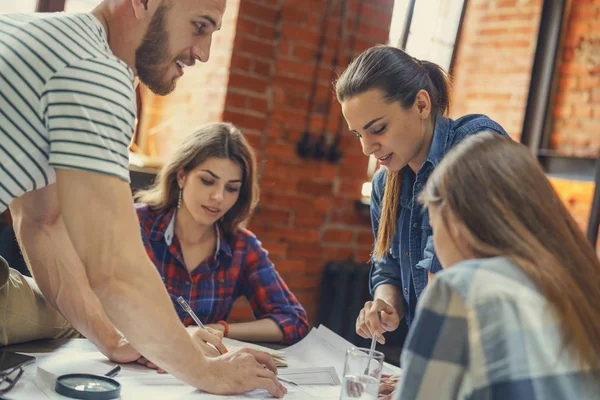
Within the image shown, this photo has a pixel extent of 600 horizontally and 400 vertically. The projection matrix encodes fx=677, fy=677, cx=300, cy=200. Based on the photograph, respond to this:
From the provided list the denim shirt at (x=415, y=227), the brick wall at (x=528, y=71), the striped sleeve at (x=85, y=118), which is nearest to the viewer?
the striped sleeve at (x=85, y=118)

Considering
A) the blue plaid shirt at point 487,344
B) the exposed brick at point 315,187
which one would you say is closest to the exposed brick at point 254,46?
the exposed brick at point 315,187

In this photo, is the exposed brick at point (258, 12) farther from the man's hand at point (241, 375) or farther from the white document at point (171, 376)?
the man's hand at point (241, 375)

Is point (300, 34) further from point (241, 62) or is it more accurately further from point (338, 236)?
point (338, 236)

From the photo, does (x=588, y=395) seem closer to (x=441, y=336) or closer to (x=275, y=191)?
(x=441, y=336)

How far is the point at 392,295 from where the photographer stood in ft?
5.99

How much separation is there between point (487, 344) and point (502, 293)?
0.06 meters

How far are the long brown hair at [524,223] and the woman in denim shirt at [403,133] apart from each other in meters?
0.75

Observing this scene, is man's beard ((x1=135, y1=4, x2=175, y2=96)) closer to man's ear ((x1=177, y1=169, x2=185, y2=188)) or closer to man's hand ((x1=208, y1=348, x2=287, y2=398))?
man's hand ((x1=208, y1=348, x2=287, y2=398))

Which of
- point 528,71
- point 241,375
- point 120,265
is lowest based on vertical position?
point 241,375

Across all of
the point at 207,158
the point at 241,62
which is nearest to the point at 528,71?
the point at 241,62

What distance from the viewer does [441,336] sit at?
0.75 meters

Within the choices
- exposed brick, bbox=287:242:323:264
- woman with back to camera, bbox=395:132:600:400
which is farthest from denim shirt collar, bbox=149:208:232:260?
woman with back to camera, bbox=395:132:600:400

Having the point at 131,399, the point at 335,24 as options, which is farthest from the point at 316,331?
the point at 335,24

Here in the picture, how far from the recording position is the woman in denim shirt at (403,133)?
5.69ft
